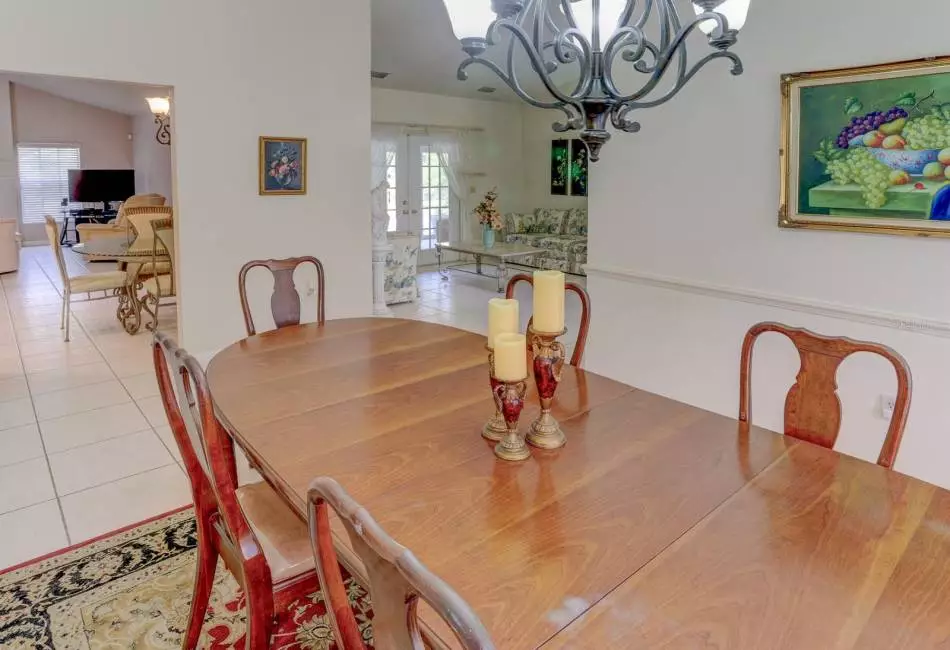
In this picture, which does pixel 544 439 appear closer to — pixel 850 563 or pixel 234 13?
pixel 850 563

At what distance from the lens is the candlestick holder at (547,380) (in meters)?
1.39

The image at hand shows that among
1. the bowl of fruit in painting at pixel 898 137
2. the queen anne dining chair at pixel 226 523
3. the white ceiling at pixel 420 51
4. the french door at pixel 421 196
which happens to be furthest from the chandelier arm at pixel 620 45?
the french door at pixel 421 196

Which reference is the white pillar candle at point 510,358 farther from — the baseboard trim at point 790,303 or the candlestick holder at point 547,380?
the baseboard trim at point 790,303

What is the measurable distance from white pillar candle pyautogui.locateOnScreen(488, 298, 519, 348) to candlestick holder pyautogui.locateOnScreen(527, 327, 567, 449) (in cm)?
5

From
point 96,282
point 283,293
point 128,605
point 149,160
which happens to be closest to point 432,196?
point 96,282

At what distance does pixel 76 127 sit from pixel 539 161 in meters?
8.59

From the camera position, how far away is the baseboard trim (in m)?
2.34

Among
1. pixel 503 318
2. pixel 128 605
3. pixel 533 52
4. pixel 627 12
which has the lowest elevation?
pixel 128 605

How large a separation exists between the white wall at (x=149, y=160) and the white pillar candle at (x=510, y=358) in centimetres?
1087

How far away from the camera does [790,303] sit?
8.77 feet

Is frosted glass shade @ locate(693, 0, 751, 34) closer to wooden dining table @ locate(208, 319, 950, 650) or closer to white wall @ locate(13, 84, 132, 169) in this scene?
wooden dining table @ locate(208, 319, 950, 650)

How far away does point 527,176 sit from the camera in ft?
33.1

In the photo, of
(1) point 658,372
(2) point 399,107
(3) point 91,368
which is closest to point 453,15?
(1) point 658,372

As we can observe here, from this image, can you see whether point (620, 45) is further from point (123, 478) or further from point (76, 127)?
point (76, 127)
